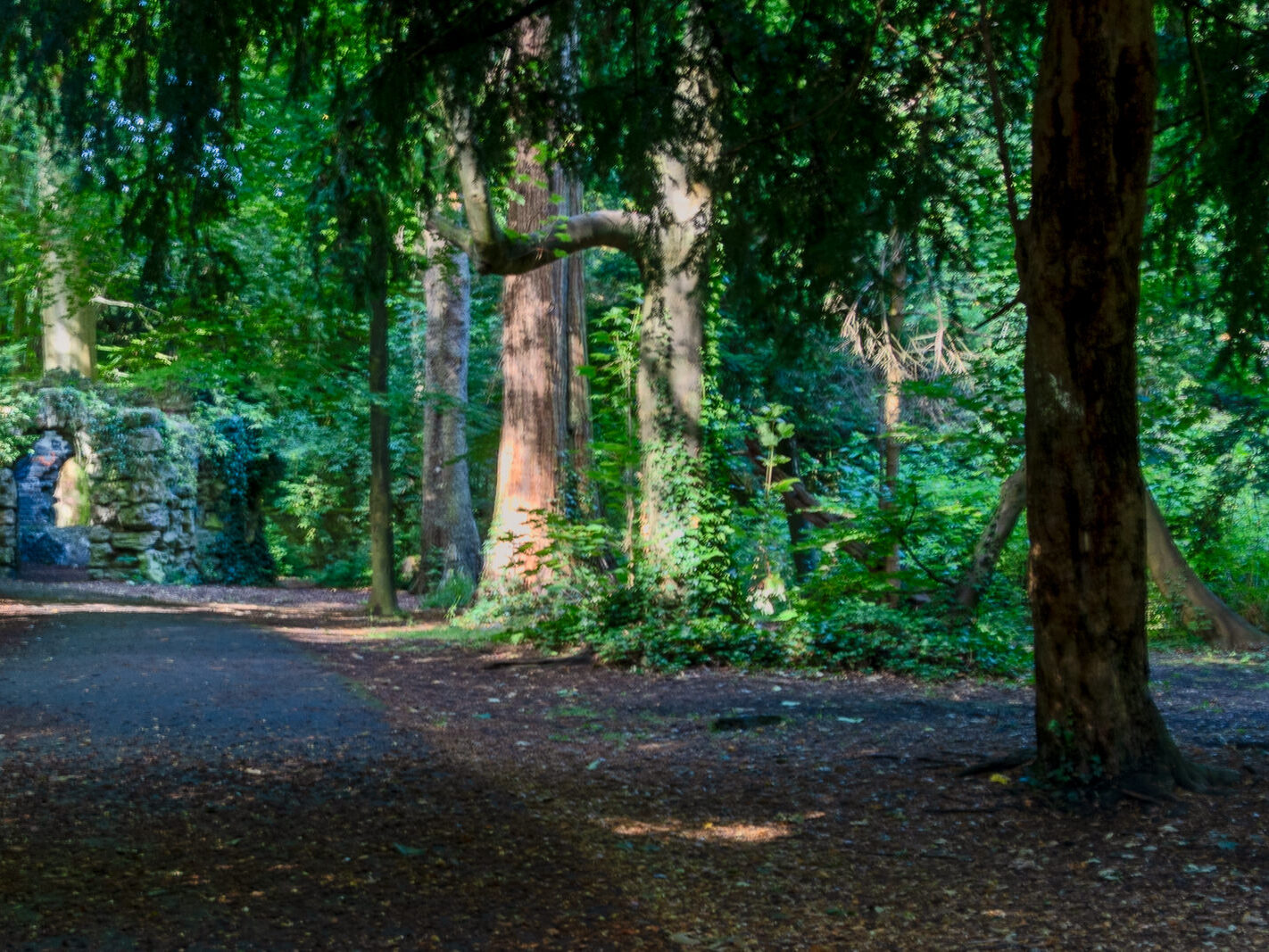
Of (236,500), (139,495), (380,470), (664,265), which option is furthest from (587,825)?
(236,500)

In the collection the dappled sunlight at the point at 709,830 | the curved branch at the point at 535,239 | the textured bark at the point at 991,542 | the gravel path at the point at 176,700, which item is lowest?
the dappled sunlight at the point at 709,830

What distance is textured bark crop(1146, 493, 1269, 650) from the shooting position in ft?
40.5

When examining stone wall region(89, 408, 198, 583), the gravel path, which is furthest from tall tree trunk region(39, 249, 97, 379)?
the gravel path

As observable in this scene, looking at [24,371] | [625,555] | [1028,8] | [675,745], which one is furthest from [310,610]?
[1028,8]

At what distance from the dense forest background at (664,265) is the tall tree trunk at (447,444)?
0.07 meters

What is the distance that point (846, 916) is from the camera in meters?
3.67

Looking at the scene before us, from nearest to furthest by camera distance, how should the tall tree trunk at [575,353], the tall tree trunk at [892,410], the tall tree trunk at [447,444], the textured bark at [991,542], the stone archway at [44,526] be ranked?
the textured bark at [991,542]
the tall tree trunk at [892,410]
the tall tree trunk at [575,353]
the tall tree trunk at [447,444]
the stone archway at [44,526]

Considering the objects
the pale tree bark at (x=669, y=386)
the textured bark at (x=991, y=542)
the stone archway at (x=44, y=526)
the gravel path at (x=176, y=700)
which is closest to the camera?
the gravel path at (x=176, y=700)

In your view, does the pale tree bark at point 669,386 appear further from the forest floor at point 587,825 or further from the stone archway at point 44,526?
the stone archway at point 44,526

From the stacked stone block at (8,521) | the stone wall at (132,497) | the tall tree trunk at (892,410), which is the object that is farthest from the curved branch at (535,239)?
the stone wall at (132,497)

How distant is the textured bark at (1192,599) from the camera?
1235 centimetres

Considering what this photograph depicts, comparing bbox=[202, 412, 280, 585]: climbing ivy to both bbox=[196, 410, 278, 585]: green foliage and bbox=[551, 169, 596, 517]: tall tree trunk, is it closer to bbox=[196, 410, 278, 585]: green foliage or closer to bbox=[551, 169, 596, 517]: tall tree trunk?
bbox=[196, 410, 278, 585]: green foliage

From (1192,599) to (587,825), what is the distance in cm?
991

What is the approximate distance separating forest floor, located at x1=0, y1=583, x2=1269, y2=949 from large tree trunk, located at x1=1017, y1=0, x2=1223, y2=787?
416 mm
